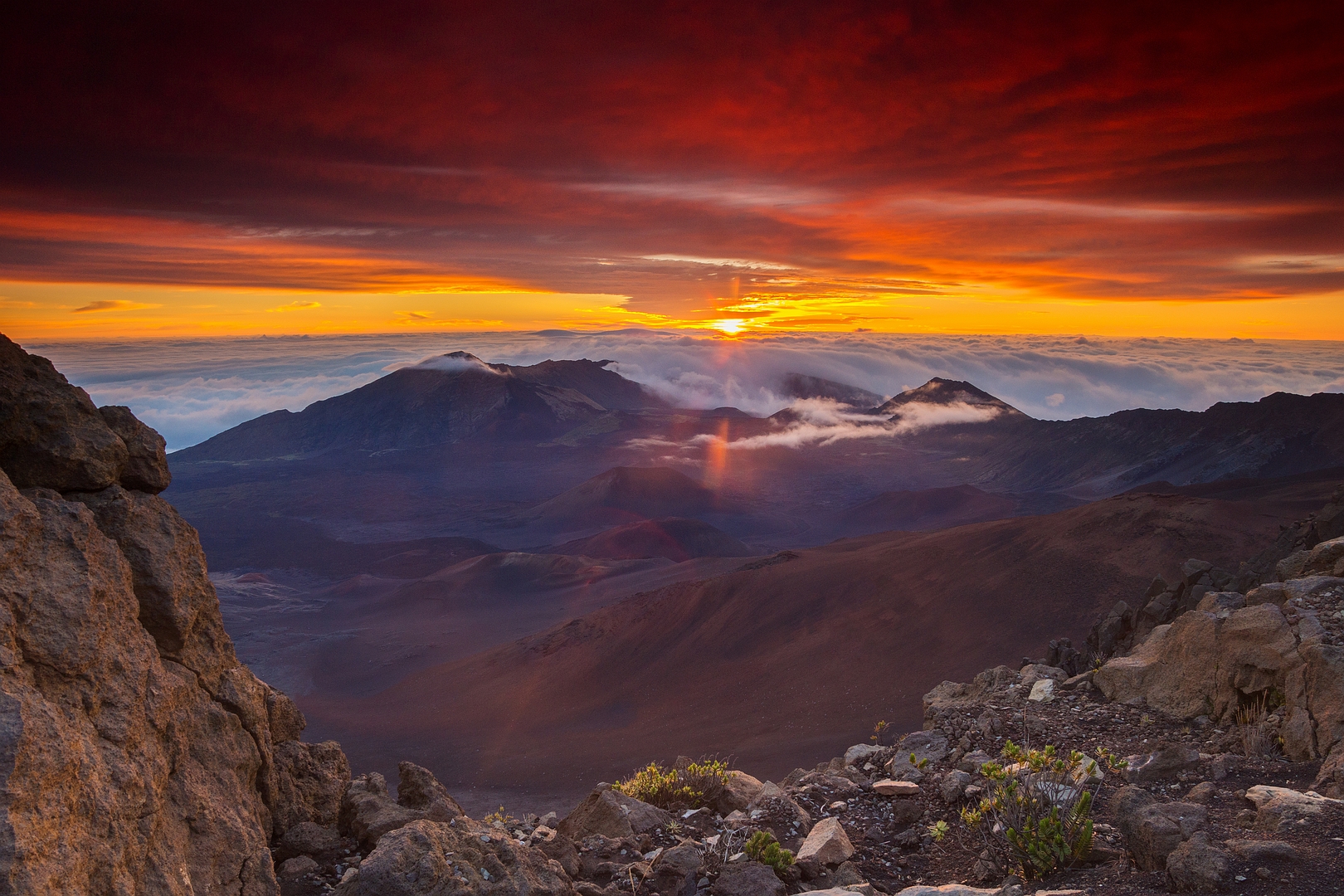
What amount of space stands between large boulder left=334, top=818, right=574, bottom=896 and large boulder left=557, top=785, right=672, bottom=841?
2184mm

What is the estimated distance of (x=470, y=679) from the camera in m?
42.5

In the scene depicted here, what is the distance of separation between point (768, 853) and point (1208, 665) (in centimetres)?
587

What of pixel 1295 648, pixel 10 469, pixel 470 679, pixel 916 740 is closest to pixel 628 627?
pixel 470 679

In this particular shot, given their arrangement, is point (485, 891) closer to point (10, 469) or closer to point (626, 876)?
point (626, 876)

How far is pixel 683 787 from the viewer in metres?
8.50

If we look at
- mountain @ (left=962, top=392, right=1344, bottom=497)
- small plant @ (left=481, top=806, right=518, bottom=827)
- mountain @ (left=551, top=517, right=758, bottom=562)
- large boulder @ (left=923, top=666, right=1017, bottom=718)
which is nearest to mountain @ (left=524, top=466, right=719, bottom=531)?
mountain @ (left=551, top=517, right=758, bottom=562)

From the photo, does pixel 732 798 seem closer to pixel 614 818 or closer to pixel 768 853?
pixel 614 818

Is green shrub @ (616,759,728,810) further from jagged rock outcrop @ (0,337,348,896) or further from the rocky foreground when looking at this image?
jagged rock outcrop @ (0,337,348,896)

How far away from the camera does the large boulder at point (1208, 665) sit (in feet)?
26.7

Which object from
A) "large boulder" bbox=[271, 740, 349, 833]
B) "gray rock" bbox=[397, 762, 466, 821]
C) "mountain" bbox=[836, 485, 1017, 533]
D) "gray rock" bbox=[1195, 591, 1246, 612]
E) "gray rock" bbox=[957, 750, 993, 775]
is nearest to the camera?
"large boulder" bbox=[271, 740, 349, 833]

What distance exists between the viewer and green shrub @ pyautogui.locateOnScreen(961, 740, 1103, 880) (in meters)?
5.33

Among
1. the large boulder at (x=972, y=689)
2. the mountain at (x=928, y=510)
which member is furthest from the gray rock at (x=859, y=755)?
the mountain at (x=928, y=510)

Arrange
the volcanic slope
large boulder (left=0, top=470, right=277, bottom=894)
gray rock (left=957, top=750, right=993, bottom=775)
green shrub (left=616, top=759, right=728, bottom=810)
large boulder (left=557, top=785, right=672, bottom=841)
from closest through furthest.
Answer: large boulder (left=0, top=470, right=277, bottom=894)
large boulder (left=557, top=785, right=672, bottom=841)
gray rock (left=957, top=750, right=993, bottom=775)
green shrub (left=616, top=759, right=728, bottom=810)
the volcanic slope

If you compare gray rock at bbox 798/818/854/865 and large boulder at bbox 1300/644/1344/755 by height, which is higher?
large boulder at bbox 1300/644/1344/755
